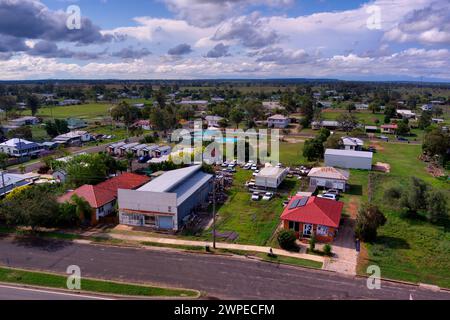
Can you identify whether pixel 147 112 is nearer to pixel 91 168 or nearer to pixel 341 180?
pixel 91 168

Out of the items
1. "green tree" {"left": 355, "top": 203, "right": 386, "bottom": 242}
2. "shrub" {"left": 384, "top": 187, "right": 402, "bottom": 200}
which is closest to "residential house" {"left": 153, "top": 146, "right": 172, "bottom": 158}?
"shrub" {"left": 384, "top": 187, "right": 402, "bottom": 200}

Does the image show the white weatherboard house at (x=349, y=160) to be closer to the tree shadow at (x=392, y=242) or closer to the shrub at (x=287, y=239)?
the tree shadow at (x=392, y=242)

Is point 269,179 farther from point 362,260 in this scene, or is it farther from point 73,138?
point 73,138

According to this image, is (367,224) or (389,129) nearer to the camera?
(367,224)

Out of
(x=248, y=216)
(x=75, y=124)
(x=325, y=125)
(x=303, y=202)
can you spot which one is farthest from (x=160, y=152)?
(x=325, y=125)

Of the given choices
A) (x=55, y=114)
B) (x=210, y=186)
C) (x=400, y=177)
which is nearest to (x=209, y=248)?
(x=210, y=186)

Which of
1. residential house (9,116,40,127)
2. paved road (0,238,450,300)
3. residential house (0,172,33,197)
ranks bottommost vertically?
paved road (0,238,450,300)

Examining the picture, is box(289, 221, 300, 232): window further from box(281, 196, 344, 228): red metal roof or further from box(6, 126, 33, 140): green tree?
box(6, 126, 33, 140): green tree
